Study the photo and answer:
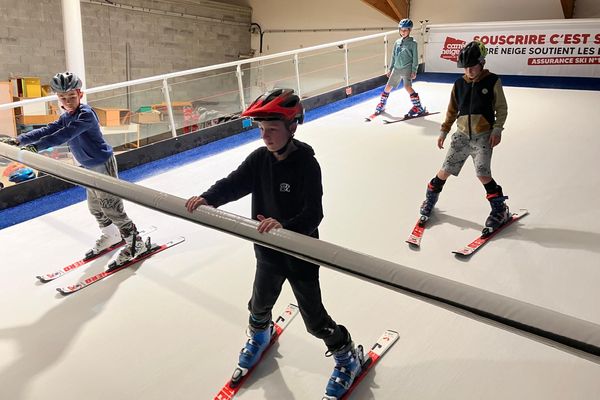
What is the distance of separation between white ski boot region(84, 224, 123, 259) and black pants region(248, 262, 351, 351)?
1783 mm

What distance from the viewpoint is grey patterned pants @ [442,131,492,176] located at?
3.39 meters

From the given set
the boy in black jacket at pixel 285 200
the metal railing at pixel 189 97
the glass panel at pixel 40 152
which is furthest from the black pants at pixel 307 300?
the metal railing at pixel 189 97

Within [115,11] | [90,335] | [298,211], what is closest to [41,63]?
[115,11]

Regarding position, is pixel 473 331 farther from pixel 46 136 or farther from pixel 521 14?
pixel 521 14

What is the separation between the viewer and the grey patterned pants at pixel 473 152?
11.1 feet

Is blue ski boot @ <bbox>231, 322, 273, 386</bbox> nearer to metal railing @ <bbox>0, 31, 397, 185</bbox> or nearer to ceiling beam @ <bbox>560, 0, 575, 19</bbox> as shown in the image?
metal railing @ <bbox>0, 31, 397, 185</bbox>

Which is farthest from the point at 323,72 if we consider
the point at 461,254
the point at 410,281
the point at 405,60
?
the point at 410,281

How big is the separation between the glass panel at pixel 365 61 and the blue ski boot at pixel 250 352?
7102 mm

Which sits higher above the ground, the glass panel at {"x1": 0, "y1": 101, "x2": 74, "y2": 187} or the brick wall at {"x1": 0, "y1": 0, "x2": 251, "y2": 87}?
the brick wall at {"x1": 0, "y1": 0, "x2": 251, "y2": 87}

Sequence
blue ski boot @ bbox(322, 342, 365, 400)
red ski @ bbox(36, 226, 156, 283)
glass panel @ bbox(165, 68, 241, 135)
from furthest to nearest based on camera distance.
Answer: glass panel @ bbox(165, 68, 241, 135)
red ski @ bbox(36, 226, 156, 283)
blue ski boot @ bbox(322, 342, 365, 400)

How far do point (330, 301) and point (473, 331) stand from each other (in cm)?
78

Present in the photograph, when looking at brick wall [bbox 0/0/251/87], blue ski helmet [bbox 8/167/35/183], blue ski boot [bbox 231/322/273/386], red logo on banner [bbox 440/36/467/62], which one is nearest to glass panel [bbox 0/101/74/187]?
blue ski helmet [bbox 8/167/35/183]

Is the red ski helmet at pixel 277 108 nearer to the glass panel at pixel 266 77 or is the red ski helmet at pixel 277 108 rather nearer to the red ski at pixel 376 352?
the red ski at pixel 376 352

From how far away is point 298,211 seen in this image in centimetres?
191
